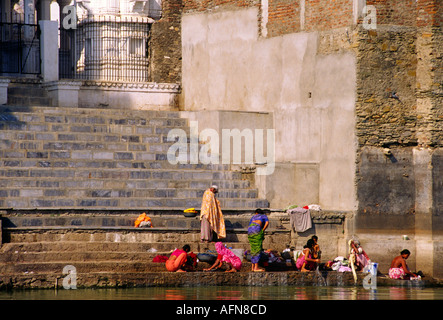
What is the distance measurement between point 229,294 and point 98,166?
493 centimetres

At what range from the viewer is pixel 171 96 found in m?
24.8

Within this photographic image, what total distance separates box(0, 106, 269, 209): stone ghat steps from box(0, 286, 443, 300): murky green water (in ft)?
9.15

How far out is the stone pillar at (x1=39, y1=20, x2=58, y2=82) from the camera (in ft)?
77.4

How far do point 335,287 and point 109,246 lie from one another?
12.7 ft

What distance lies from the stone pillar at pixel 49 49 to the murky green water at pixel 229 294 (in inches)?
314

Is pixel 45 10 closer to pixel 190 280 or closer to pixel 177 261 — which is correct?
pixel 177 261

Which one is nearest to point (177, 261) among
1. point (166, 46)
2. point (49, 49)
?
point (49, 49)

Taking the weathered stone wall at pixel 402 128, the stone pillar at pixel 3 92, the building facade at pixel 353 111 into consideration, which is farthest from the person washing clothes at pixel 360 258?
the stone pillar at pixel 3 92

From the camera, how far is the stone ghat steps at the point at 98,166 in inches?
763

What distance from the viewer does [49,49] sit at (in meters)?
23.8
